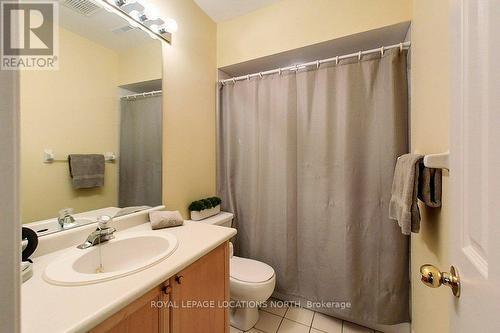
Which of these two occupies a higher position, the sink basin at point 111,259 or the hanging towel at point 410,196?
the hanging towel at point 410,196

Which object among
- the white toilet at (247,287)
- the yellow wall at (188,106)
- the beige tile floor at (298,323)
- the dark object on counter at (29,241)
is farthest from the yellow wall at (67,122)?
the beige tile floor at (298,323)

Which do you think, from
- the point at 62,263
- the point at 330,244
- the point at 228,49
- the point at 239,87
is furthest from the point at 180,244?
the point at 228,49

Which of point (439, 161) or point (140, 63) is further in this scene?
point (140, 63)

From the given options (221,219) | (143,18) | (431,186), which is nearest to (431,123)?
(431,186)

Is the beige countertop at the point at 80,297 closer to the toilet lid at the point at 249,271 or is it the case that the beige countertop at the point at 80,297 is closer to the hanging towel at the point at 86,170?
the hanging towel at the point at 86,170

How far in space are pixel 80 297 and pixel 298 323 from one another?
1.54 metres

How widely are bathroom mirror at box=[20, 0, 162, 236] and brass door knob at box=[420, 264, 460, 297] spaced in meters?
1.37

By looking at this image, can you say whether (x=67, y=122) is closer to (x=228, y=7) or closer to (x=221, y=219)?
(x=221, y=219)

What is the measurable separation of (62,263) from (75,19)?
109 centimetres

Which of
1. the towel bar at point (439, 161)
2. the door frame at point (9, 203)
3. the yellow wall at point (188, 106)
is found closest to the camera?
the door frame at point (9, 203)

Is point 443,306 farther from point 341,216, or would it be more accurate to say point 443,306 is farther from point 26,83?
point 26,83

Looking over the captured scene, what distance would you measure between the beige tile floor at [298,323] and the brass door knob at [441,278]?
1.35 m

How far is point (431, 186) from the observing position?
2.99 ft

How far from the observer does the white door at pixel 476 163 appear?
338mm
